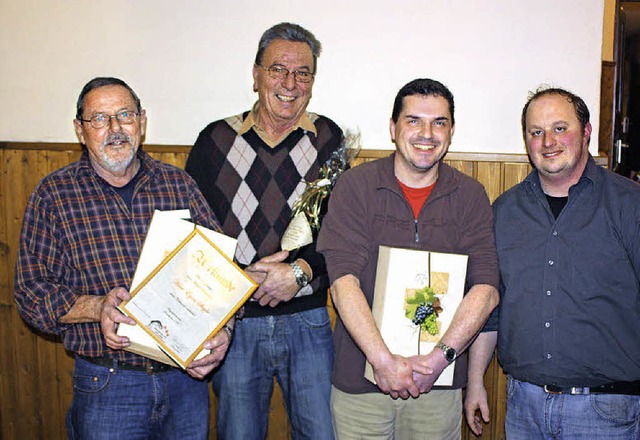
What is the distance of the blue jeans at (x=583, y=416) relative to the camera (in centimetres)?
203

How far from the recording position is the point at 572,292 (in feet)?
6.78

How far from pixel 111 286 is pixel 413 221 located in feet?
3.41

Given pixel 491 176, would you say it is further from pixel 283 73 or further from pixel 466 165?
pixel 283 73

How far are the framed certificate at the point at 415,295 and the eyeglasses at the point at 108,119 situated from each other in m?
0.96

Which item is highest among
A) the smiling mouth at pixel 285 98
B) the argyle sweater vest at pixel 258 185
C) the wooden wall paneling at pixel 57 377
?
the smiling mouth at pixel 285 98

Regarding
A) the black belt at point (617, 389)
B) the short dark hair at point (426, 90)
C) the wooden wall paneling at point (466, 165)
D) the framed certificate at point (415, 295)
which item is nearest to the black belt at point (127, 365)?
the framed certificate at point (415, 295)

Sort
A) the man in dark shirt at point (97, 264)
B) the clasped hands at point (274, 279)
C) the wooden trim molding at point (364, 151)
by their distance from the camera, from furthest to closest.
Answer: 1. the wooden trim molding at point (364, 151)
2. the clasped hands at point (274, 279)
3. the man in dark shirt at point (97, 264)

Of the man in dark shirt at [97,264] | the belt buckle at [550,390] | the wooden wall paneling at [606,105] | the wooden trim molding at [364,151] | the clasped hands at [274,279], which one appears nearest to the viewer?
the man in dark shirt at [97,264]

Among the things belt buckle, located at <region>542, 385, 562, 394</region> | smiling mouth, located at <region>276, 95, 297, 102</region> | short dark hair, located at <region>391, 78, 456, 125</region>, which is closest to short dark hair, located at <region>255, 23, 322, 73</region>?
smiling mouth, located at <region>276, 95, 297, 102</region>

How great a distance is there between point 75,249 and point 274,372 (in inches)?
36.1

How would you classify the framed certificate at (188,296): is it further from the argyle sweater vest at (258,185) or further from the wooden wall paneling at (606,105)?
the wooden wall paneling at (606,105)

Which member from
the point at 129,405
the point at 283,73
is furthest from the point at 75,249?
the point at 283,73


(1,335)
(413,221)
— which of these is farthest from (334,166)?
(1,335)

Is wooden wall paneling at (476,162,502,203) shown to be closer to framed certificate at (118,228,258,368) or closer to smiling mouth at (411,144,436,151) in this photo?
smiling mouth at (411,144,436,151)
